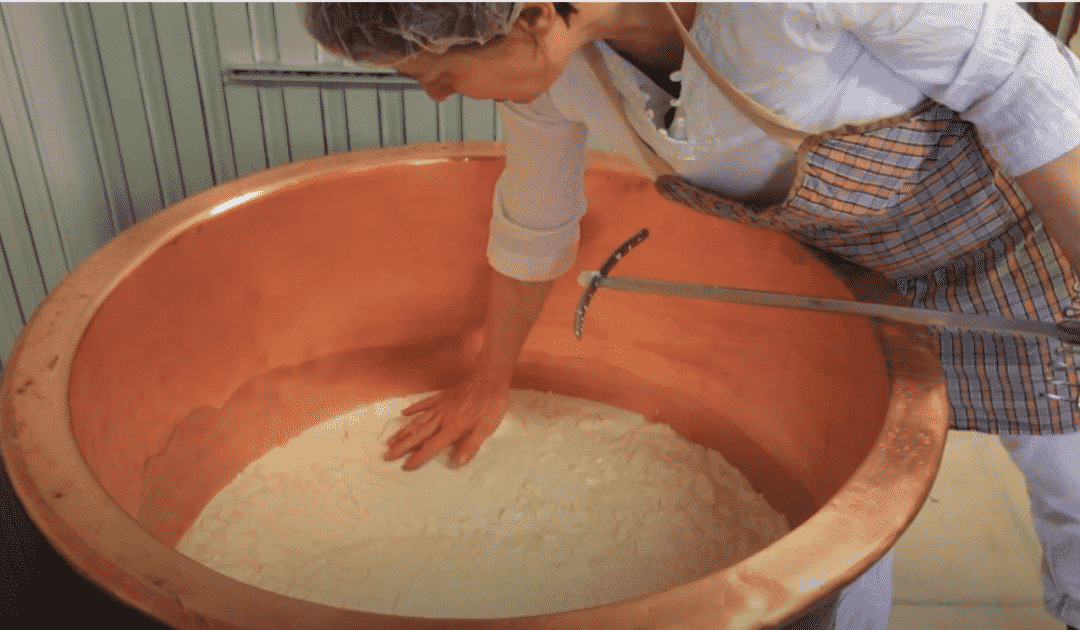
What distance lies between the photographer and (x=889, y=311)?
88cm

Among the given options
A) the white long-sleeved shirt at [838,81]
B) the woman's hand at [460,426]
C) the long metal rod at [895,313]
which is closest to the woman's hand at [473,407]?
the woman's hand at [460,426]

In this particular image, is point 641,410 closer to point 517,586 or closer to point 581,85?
point 517,586

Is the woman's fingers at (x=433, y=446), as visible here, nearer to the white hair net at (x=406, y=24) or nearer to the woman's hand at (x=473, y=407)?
the woman's hand at (x=473, y=407)

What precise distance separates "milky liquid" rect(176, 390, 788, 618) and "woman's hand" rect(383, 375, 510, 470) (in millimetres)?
21

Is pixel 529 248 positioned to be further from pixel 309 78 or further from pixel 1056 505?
pixel 1056 505

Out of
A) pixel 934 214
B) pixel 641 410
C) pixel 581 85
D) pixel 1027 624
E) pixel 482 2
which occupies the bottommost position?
pixel 1027 624

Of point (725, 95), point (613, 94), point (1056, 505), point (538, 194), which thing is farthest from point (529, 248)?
point (1056, 505)

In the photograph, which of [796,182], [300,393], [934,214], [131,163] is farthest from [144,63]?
[934,214]

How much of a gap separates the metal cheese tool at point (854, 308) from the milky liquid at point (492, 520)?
0.31m

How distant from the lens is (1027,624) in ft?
4.05

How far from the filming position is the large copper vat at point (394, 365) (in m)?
0.62

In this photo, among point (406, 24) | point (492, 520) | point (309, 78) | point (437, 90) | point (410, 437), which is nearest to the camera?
point (406, 24)

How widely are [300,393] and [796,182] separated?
0.84 m

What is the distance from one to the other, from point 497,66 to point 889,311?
469mm
